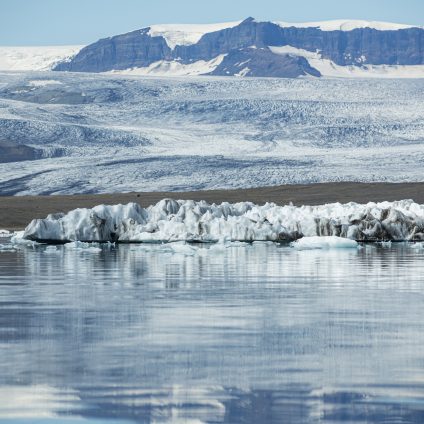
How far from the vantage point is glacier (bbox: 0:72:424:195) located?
50.0m

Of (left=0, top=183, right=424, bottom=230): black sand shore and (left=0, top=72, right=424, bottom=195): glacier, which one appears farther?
(left=0, top=72, right=424, bottom=195): glacier

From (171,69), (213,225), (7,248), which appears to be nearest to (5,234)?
(213,225)

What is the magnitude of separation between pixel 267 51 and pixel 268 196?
131 meters

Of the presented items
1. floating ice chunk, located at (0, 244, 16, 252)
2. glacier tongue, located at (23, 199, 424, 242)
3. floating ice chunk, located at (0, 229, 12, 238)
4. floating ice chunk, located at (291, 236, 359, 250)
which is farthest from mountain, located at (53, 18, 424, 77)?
floating ice chunk, located at (0, 244, 16, 252)

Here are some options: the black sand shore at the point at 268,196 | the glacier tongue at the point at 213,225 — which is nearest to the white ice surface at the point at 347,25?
the black sand shore at the point at 268,196

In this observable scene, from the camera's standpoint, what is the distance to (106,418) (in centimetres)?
496

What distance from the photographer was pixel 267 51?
171250 mm

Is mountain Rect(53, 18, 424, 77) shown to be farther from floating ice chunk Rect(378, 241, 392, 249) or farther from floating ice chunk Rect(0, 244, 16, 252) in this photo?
floating ice chunk Rect(0, 244, 16, 252)

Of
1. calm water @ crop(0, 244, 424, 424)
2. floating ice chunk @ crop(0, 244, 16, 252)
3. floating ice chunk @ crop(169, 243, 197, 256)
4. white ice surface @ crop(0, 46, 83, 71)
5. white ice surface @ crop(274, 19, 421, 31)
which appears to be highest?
white ice surface @ crop(274, 19, 421, 31)

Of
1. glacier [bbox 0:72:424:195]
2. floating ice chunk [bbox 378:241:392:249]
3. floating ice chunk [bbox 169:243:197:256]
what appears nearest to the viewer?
floating ice chunk [bbox 169:243:197:256]

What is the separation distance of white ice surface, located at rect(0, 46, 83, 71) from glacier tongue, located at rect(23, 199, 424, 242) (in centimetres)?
9602

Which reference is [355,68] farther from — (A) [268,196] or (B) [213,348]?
(B) [213,348]

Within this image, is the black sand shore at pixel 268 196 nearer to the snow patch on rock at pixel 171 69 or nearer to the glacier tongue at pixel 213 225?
the glacier tongue at pixel 213 225

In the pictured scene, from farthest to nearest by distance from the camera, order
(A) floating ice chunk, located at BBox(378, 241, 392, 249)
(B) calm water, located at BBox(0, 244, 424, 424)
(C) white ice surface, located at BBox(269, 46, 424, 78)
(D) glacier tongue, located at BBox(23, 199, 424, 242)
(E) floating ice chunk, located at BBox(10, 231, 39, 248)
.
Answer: (C) white ice surface, located at BBox(269, 46, 424, 78) → (D) glacier tongue, located at BBox(23, 199, 424, 242) → (E) floating ice chunk, located at BBox(10, 231, 39, 248) → (A) floating ice chunk, located at BBox(378, 241, 392, 249) → (B) calm water, located at BBox(0, 244, 424, 424)
